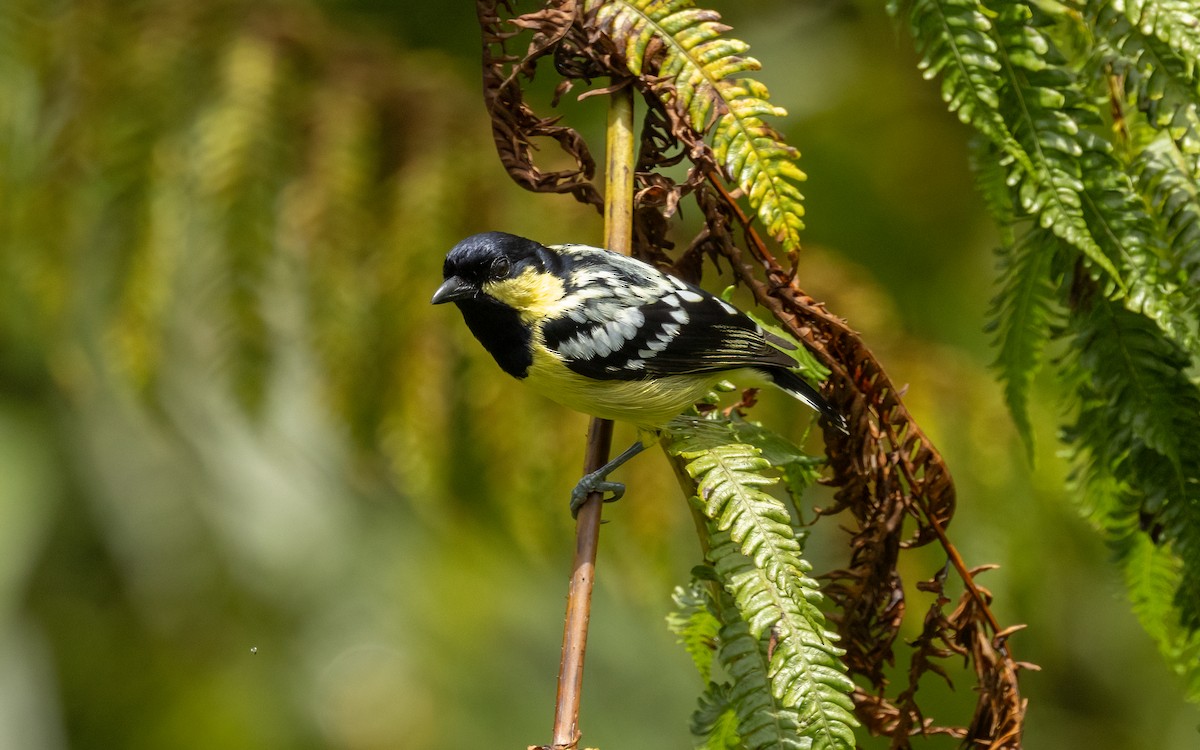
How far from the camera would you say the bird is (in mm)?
1881

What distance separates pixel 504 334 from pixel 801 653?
1.00 metres

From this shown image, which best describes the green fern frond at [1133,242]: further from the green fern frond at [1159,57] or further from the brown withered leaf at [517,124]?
the brown withered leaf at [517,124]

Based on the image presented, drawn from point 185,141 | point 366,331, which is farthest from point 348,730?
point 185,141

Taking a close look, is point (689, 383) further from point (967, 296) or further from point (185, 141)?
point (967, 296)

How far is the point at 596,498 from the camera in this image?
1.55 m

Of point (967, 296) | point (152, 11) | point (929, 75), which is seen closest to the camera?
point (929, 75)

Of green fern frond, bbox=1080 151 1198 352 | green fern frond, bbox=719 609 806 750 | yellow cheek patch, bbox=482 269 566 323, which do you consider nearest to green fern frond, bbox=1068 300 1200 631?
green fern frond, bbox=1080 151 1198 352

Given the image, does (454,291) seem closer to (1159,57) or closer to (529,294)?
(529,294)

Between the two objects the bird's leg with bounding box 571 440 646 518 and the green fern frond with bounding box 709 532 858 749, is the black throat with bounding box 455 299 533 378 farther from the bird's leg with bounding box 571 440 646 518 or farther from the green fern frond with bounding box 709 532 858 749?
the green fern frond with bounding box 709 532 858 749

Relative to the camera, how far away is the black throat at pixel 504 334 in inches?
79.9

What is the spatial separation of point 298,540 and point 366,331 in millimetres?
1908

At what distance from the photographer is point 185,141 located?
2469mm

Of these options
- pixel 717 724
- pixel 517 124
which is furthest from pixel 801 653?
pixel 517 124

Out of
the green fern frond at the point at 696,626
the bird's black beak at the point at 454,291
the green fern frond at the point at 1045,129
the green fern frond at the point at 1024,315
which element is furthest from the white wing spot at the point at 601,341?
the green fern frond at the point at 1045,129
